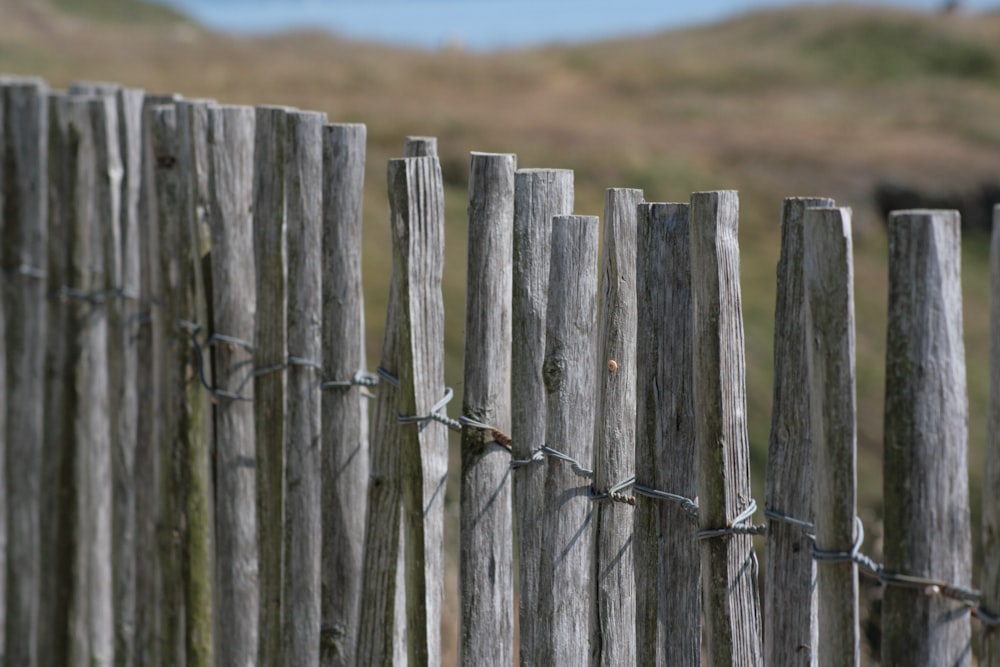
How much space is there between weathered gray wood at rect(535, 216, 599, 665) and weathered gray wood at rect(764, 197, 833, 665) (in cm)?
44

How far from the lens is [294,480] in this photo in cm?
284

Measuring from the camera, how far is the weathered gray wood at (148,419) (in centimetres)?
338

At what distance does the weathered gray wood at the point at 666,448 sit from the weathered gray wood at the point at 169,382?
1.68 metres

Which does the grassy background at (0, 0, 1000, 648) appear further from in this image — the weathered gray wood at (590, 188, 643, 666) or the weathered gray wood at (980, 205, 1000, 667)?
the weathered gray wood at (980, 205, 1000, 667)

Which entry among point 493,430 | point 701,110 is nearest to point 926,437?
point 493,430

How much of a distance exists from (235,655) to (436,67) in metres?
27.7

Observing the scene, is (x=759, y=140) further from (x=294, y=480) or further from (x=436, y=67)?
(x=294, y=480)

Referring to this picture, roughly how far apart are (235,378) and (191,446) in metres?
0.30

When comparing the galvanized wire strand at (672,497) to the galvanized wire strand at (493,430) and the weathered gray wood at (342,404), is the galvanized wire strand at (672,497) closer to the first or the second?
the galvanized wire strand at (493,430)

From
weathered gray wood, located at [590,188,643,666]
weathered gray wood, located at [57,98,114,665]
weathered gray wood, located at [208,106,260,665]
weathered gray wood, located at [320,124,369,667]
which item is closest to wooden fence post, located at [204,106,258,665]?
weathered gray wood, located at [208,106,260,665]

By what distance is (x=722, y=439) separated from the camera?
194 cm

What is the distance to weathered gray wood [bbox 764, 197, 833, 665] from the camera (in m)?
1.84

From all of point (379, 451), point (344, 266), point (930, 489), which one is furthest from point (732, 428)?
point (344, 266)

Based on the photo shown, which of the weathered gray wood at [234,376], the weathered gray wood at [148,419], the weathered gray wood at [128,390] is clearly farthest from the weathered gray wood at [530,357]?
the weathered gray wood at [128,390]
